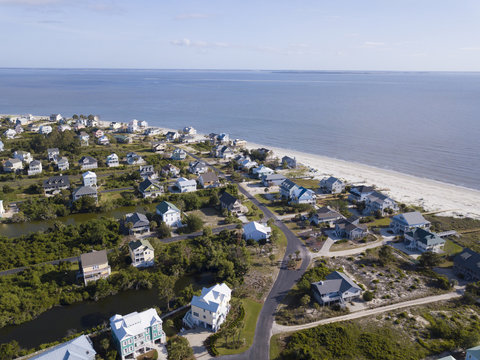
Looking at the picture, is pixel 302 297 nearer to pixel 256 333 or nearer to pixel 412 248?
pixel 256 333

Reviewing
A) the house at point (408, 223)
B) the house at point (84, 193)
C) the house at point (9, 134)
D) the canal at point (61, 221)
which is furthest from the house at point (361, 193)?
the house at point (9, 134)

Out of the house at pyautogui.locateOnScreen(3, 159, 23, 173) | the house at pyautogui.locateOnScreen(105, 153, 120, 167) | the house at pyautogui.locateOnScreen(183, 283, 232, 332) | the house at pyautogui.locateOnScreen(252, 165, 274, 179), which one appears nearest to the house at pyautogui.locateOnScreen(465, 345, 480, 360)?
the house at pyautogui.locateOnScreen(183, 283, 232, 332)

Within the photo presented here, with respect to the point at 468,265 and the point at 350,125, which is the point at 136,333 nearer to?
the point at 468,265

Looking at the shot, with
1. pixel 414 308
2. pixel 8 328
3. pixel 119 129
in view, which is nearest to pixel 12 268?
pixel 8 328

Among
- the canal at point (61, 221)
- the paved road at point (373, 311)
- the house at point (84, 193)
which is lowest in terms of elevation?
the canal at point (61, 221)

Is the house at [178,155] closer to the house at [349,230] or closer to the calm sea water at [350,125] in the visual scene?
the calm sea water at [350,125]
